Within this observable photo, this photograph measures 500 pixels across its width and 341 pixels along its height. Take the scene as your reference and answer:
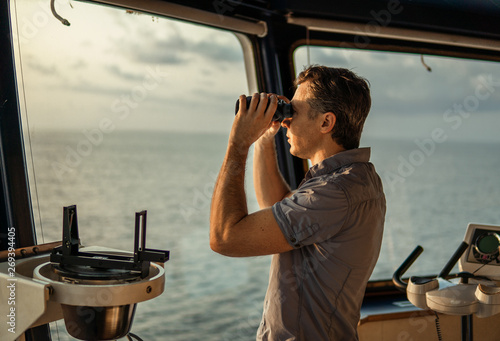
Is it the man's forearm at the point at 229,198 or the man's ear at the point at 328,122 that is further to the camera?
the man's ear at the point at 328,122

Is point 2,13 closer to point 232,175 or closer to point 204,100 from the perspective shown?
point 232,175

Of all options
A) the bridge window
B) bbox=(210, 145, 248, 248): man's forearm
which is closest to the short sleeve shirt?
bbox=(210, 145, 248, 248): man's forearm

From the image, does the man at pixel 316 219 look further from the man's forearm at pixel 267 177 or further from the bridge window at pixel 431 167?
the bridge window at pixel 431 167

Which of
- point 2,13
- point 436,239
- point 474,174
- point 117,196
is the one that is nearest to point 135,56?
point 117,196

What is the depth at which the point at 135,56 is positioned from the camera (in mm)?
23891

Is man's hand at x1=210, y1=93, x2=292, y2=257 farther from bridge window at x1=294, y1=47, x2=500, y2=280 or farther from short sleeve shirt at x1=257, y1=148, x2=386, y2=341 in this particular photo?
bridge window at x1=294, y1=47, x2=500, y2=280

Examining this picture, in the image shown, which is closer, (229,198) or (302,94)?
(229,198)

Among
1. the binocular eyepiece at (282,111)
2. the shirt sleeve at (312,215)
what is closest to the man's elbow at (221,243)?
the shirt sleeve at (312,215)

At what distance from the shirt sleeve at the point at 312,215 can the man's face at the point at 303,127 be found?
0.21 m

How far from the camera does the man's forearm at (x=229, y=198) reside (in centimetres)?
135

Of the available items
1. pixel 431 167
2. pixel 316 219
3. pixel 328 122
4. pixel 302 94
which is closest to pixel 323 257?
pixel 316 219

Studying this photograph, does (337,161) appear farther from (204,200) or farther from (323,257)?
(204,200)

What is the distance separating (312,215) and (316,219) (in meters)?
0.01

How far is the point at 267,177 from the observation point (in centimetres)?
180
